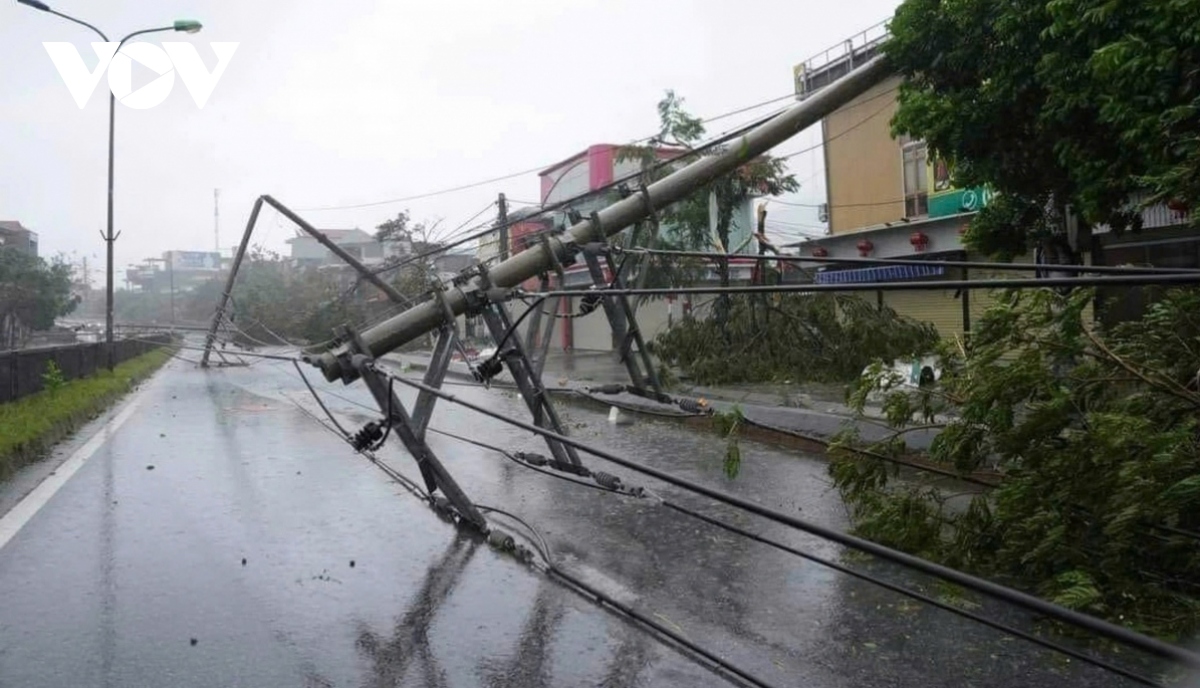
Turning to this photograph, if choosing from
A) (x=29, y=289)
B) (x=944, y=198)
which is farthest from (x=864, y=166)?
(x=29, y=289)

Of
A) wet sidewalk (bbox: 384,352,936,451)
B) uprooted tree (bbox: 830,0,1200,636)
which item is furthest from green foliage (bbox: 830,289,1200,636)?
wet sidewalk (bbox: 384,352,936,451)

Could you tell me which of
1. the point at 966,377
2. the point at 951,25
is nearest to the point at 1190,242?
the point at 951,25

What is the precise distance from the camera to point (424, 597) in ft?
20.4

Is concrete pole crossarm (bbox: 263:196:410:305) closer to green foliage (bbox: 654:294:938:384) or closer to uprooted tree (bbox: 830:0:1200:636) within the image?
uprooted tree (bbox: 830:0:1200:636)

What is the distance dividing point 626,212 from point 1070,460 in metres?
5.00

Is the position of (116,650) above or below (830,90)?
below

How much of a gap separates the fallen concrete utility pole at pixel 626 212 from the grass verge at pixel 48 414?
16.1 ft

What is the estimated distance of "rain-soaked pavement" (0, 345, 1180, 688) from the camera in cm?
494

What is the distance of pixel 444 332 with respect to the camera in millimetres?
8562

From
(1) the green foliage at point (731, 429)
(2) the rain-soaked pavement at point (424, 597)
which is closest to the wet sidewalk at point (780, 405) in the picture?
(1) the green foliage at point (731, 429)

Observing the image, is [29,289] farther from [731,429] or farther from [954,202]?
[731,429]

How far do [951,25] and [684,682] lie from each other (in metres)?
→ 7.81

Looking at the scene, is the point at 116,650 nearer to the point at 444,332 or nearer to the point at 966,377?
the point at 444,332

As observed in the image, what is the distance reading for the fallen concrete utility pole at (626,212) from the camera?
8764 mm
